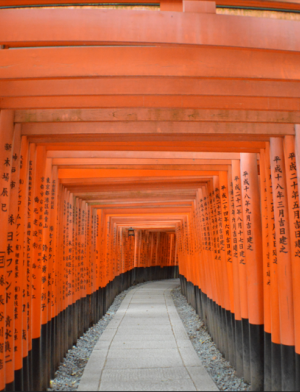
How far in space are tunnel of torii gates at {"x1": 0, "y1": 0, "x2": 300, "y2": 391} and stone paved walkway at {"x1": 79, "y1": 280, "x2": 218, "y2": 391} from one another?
65 cm

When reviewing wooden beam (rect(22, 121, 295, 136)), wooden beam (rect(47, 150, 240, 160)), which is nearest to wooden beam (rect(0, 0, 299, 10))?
wooden beam (rect(22, 121, 295, 136))

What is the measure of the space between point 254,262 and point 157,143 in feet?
6.87

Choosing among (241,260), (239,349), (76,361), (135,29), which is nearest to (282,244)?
(241,260)

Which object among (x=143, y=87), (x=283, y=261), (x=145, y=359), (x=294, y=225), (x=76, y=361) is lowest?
(x=76, y=361)

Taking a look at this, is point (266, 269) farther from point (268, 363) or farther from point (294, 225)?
point (268, 363)

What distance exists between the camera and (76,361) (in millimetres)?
6723

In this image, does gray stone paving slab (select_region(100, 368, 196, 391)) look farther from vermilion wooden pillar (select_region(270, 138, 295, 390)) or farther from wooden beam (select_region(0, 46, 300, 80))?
wooden beam (select_region(0, 46, 300, 80))

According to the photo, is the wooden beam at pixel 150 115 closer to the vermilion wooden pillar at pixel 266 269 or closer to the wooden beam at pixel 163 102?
the wooden beam at pixel 163 102

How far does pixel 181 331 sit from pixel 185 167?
427cm

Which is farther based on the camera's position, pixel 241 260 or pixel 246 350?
pixel 241 260

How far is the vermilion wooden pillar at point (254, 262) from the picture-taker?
16.0 ft

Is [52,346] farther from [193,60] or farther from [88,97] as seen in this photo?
[193,60]

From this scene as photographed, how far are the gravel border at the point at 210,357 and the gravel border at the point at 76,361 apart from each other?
2063mm

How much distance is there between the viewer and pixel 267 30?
119 inches
